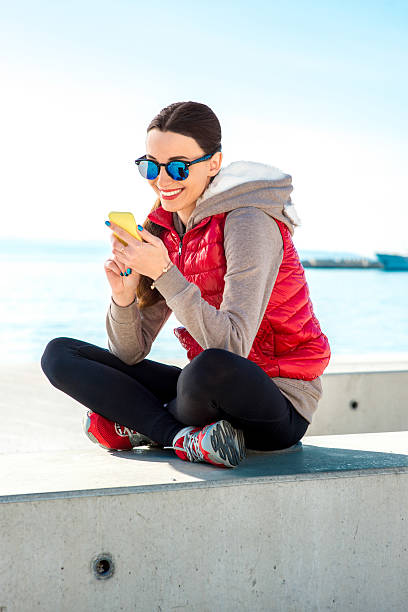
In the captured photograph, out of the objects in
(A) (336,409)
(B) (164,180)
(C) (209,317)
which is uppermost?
(B) (164,180)

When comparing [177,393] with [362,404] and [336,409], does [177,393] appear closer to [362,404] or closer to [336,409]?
[336,409]

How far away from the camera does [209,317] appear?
1.91m

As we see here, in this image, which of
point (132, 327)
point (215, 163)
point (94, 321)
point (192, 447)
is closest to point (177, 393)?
point (192, 447)

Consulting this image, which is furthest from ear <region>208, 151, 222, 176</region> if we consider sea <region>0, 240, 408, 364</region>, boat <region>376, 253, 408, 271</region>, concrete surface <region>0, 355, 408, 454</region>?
boat <region>376, 253, 408, 271</region>

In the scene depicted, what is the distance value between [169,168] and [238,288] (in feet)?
1.51

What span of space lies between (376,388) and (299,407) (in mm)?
1912

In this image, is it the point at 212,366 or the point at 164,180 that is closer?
the point at 212,366

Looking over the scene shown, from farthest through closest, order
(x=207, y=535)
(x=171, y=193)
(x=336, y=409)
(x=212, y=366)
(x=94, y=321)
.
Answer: (x=94, y=321)
(x=336, y=409)
(x=171, y=193)
(x=212, y=366)
(x=207, y=535)

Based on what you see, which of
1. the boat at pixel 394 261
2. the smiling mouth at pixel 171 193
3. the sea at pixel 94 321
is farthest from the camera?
the boat at pixel 394 261

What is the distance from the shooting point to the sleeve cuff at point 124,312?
2293 millimetres

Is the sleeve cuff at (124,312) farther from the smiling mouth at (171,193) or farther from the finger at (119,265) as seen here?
the smiling mouth at (171,193)

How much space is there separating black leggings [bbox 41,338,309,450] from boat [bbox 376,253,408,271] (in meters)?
58.3

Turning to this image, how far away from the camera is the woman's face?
2.18 meters

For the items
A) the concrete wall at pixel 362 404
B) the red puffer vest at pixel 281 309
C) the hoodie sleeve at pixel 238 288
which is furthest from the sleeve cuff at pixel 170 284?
the concrete wall at pixel 362 404
